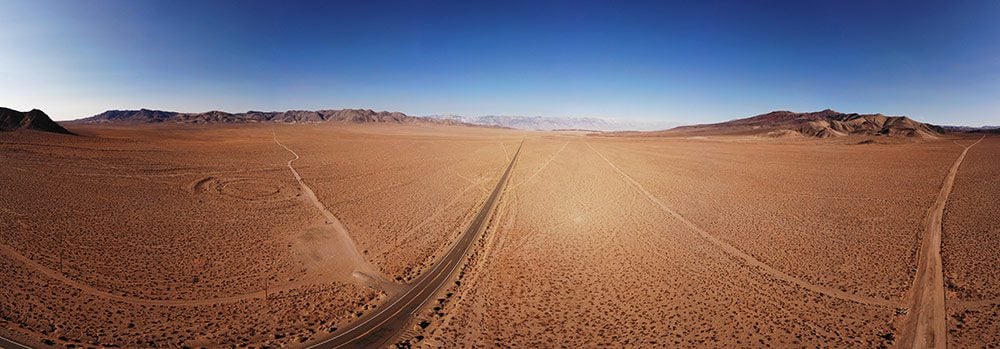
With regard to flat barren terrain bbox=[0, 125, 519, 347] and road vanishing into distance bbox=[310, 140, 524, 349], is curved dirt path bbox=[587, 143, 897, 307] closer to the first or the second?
road vanishing into distance bbox=[310, 140, 524, 349]

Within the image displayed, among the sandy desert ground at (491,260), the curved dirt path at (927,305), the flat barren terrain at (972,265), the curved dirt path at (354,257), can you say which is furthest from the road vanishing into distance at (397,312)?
the flat barren terrain at (972,265)

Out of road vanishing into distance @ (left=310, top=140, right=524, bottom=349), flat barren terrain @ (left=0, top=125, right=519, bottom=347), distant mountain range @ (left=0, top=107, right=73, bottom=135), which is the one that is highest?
distant mountain range @ (left=0, top=107, right=73, bottom=135)

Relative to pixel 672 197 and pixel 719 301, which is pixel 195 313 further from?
pixel 672 197

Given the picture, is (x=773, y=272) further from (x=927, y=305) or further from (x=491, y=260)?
(x=491, y=260)

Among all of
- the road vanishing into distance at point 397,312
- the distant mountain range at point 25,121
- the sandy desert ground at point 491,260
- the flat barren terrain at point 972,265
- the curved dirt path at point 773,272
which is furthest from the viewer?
the distant mountain range at point 25,121

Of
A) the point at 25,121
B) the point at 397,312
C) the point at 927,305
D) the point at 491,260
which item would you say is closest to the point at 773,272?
the point at 927,305

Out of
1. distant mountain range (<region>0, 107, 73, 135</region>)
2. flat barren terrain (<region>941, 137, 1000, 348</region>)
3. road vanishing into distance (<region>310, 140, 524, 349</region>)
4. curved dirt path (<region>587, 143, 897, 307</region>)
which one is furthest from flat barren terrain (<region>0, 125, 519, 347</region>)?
distant mountain range (<region>0, 107, 73, 135</region>)

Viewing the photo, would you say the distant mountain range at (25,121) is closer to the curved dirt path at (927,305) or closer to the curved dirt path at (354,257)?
the curved dirt path at (354,257)
